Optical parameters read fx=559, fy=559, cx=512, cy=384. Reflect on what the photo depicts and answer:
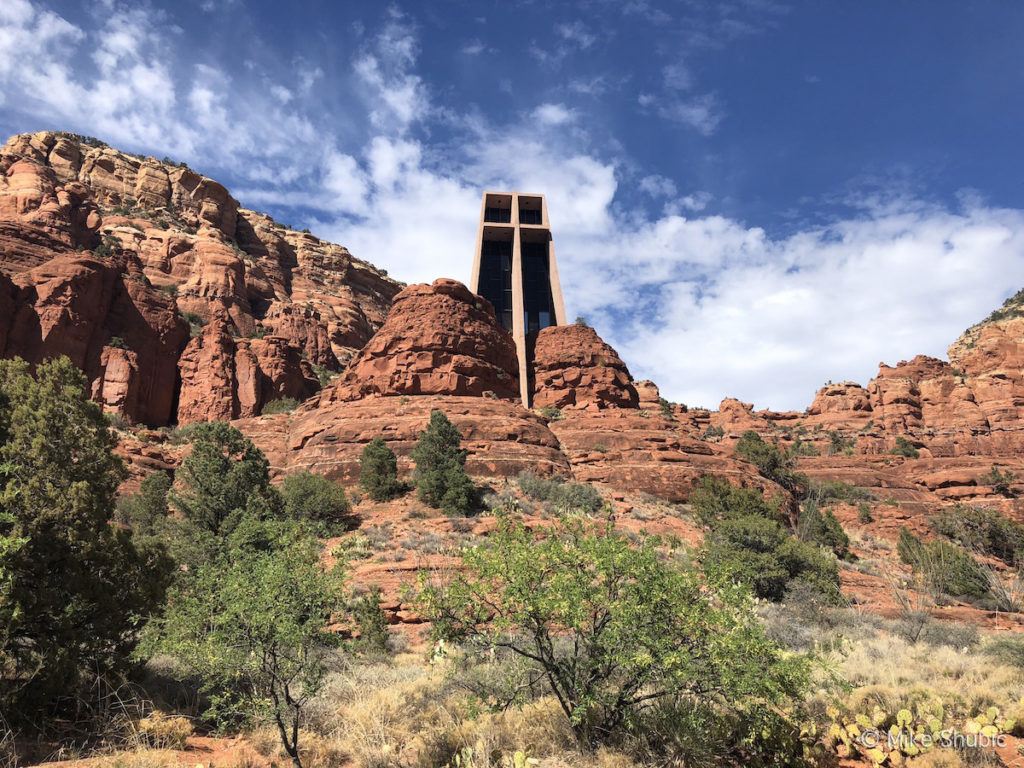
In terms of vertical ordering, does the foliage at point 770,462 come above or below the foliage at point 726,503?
above

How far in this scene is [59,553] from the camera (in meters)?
7.64

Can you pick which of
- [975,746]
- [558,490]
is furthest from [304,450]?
[975,746]

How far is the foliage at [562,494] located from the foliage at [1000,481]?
3251 centimetres

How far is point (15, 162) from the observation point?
56.5m

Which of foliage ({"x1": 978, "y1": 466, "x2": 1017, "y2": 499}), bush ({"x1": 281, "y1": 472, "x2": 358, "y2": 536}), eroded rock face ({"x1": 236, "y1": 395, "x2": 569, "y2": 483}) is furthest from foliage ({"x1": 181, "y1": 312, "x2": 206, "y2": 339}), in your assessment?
foliage ({"x1": 978, "y1": 466, "x2": 1017, "y2": 499})

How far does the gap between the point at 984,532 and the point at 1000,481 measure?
12.7m

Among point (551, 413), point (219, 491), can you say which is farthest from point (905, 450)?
point (219, 491)

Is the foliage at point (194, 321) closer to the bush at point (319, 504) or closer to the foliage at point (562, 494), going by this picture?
the bush at point (319, 504)

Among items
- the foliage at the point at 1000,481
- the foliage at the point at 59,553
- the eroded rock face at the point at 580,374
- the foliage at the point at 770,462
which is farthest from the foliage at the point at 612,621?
the foliage at the point at 1000,481

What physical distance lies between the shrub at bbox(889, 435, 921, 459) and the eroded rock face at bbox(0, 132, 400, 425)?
182ft

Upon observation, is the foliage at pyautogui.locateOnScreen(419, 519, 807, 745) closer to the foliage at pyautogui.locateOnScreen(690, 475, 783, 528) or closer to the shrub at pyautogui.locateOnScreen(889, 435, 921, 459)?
the foliage at pyautogui.locateOnScreen(690, 475, 783, 528)

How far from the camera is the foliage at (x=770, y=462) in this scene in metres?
38.6

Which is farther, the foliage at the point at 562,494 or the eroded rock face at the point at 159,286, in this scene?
the eroded rock face at the point at 159,286

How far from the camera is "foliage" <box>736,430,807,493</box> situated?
3862cm
